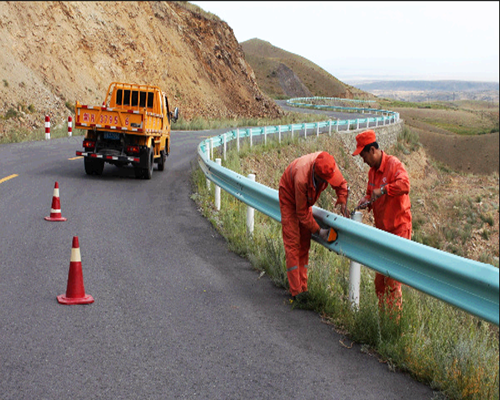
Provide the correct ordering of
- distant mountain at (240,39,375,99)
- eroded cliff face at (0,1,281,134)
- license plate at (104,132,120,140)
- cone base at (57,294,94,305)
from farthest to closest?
distant mountain at (240,39,375,99) < eroded cliff face at (0,1,281,134) < license plate at (104,132,120,140) < cone base at (57,294,94,305)

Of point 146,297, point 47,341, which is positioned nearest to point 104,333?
point 47,341

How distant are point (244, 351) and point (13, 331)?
Result: 1.93 meters

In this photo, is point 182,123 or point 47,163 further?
point 182,123

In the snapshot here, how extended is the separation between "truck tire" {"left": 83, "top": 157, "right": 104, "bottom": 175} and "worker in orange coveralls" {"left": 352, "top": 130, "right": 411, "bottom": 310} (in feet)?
33.2

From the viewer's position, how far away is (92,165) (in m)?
15.0

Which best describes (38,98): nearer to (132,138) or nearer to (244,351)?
(132,138)

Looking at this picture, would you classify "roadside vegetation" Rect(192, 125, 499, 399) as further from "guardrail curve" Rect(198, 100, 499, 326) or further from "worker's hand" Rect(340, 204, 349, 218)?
"worker's hand" Rect(340, 204, 349, 218)

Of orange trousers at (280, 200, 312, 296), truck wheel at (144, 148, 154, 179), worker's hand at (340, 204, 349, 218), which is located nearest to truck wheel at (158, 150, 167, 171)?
truck wheel at (144, 148, 154, 179)

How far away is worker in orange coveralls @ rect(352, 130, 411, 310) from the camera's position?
19.5 ft

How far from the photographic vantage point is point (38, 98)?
29422mm

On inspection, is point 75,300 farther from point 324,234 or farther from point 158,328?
point 324,234

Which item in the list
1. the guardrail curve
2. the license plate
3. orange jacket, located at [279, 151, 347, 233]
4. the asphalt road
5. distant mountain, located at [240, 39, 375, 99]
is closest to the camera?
the guardrail curve

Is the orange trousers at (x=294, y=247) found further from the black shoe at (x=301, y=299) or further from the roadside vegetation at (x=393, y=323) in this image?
the roadside vegetation at (x=393, y=323)

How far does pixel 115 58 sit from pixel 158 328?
36.8m
